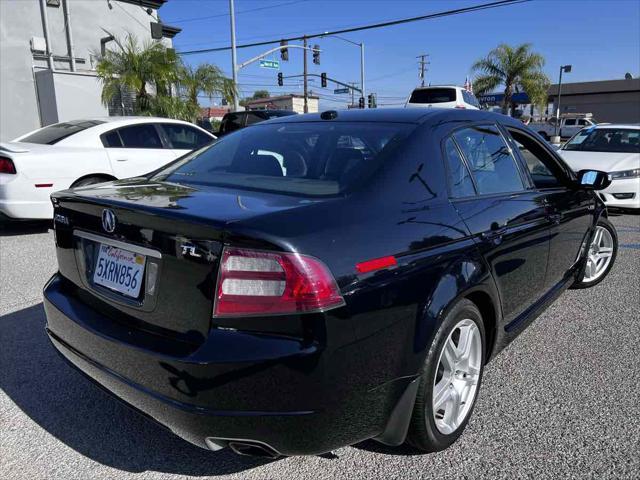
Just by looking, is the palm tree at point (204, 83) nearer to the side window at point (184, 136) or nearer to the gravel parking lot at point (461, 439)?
the side window at point (184, 136)

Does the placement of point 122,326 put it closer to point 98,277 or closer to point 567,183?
point 98,277

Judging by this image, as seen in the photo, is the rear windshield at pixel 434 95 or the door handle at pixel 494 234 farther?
the rear windshield at pixel 434 95

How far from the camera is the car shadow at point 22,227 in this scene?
708cm

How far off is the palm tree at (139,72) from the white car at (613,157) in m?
11.8

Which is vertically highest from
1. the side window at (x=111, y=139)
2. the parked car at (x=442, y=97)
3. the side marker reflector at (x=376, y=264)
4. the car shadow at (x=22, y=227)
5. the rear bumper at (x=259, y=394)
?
the parked car at (x=442, y=97)

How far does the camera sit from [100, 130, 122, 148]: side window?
6.97 m

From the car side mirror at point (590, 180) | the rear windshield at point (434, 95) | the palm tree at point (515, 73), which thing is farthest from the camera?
the palm tree at point (515, 73)

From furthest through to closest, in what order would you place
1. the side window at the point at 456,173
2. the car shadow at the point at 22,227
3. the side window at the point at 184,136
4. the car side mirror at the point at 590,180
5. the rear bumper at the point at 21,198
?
the side window at the point at 184,136, the car shadow at the point at 22,227, the rear bumper at the point at 21,198, the car side mirror at the point at 590,180, the side window at the point at 456,173

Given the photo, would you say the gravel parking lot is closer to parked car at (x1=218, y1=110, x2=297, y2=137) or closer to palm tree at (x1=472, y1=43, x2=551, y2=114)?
parked car at (x1=218, y1=110, x2=297, y2=137)

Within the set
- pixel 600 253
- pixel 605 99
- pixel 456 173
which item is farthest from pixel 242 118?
pixel 605 99

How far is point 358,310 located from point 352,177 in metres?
0.69

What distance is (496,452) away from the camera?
7.79 feet

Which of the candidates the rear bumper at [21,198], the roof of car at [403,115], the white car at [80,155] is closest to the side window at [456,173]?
the roof of car at [403,115]

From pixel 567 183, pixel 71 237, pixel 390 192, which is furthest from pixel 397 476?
pixel 567 183
